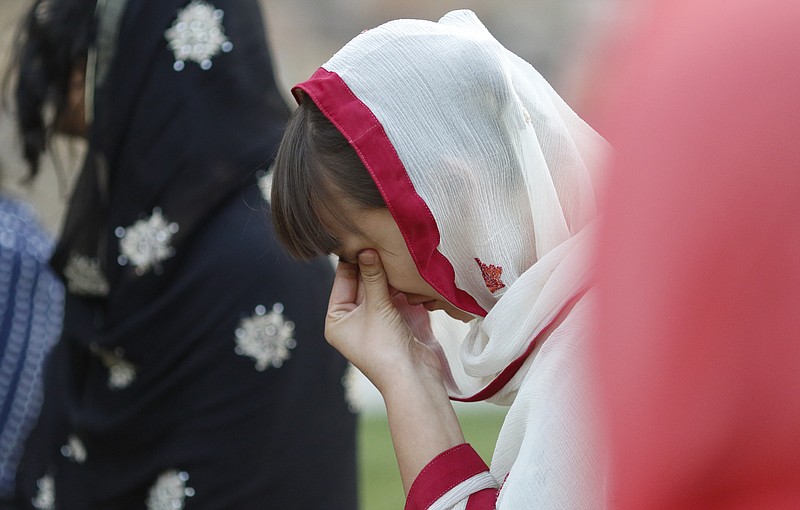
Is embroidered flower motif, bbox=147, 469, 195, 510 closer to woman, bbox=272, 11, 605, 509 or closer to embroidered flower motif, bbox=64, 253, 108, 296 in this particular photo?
embroidered flower motif, bbox=64, 253, 108, 296

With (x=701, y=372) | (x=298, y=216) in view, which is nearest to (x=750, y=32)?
(x=701, y=372)

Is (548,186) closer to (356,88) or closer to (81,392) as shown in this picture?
(356,88)

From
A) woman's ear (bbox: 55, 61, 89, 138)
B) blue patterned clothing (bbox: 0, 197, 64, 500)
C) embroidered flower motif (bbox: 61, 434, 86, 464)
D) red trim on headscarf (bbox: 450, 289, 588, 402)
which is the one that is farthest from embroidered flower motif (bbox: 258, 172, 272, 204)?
red trim on headscarf (bbox: 450, 289, 588, 402)

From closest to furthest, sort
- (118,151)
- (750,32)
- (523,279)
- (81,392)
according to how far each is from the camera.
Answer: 1. (750,32)
2. (523,279)
3. (118,151)
4. (81,392)

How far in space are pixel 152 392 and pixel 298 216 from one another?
987mm

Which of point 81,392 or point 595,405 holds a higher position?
point 595,405

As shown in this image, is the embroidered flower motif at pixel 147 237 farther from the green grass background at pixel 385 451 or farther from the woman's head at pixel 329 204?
the green grass background at pixel 385 451

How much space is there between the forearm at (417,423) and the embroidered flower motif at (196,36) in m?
1.06

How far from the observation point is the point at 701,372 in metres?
0.62

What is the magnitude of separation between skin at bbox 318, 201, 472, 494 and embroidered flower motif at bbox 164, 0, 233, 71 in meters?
0.82

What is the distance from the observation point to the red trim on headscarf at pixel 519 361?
129cm

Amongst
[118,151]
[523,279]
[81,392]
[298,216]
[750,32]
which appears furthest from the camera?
[81,392]

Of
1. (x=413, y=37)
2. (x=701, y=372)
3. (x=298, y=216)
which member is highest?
(x=701, y=372)

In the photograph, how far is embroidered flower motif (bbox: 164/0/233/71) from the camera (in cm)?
219
